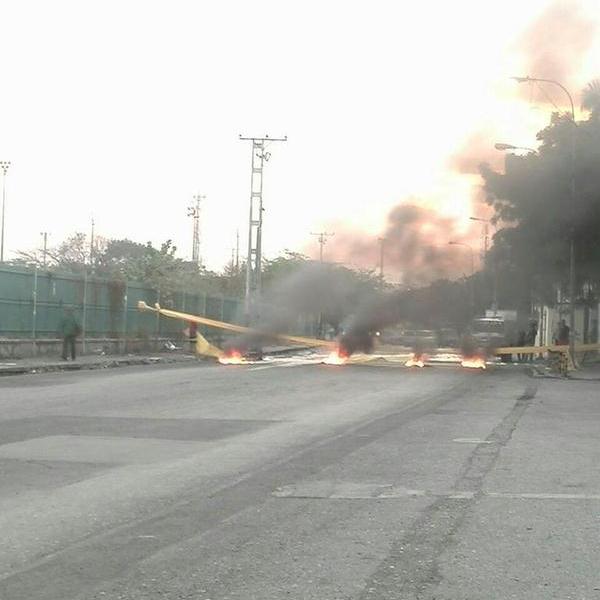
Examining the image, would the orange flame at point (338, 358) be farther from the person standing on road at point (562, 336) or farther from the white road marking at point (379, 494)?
the white road marking at point (379, 494)

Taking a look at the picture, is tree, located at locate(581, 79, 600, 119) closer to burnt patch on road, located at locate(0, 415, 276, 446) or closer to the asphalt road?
the asphalt road

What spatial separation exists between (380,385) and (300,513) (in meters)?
14.4

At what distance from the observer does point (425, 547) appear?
5.92 m

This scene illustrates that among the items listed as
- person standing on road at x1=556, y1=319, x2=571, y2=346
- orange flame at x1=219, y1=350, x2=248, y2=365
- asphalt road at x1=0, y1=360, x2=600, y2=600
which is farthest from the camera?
person standing on road at x1=556, y1=319, x2=571, y2=346

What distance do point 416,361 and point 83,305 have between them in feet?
40.4

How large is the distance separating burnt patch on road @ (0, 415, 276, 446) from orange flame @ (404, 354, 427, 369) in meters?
17.6

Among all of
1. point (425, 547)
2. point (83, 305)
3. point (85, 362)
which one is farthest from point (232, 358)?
point (425, 547)

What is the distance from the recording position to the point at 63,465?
919cm

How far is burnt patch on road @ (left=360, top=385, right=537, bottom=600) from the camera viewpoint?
5004mm

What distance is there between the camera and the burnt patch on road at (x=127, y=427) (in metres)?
11.5

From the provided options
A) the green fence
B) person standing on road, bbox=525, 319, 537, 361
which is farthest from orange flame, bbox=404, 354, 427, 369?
the green fence

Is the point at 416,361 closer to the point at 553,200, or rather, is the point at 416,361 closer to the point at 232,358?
the point at 232,358

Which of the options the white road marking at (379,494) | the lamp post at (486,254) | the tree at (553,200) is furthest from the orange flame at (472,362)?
the white road marking at (379,494)

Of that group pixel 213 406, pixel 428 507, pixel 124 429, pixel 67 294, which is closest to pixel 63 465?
pixel 124 429
